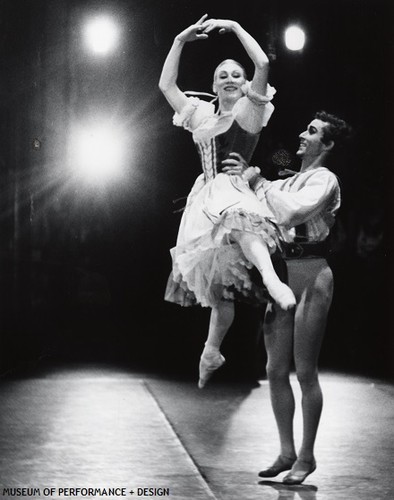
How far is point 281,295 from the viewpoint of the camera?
11.5 ft

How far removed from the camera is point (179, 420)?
6.14 m

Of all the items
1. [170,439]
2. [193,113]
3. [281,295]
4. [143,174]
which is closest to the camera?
[281,295]

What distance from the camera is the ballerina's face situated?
380cm

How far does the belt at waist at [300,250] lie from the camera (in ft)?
13.5

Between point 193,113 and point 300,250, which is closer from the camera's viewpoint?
point 193,113

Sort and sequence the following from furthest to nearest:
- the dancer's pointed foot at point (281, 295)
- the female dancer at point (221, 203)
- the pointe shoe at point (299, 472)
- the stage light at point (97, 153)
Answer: the stage light at point (97, 153)
the pointe shoe at point (299, 472)
the female dancer at point (221, 203)
the dancer's pointed foot at point (281, 295)

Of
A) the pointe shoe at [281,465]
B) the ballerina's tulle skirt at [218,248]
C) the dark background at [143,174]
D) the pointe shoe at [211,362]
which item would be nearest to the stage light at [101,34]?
the dark background at [143,174]

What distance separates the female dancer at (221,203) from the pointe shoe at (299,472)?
2.14 feet

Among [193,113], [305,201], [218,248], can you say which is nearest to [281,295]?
[218,248]

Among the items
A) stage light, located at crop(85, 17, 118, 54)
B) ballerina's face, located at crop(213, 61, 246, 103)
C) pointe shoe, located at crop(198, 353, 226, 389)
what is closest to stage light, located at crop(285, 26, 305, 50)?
stage light, located at crop(85, 17, 118, 54)

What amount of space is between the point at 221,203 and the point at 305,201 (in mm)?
421

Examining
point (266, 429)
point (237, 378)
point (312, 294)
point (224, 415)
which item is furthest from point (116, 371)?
point (312, 294)

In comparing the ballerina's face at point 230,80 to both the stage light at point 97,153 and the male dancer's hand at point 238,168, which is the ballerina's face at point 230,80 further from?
the stage light at point 97,153

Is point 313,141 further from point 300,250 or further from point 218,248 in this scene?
point 218,248
